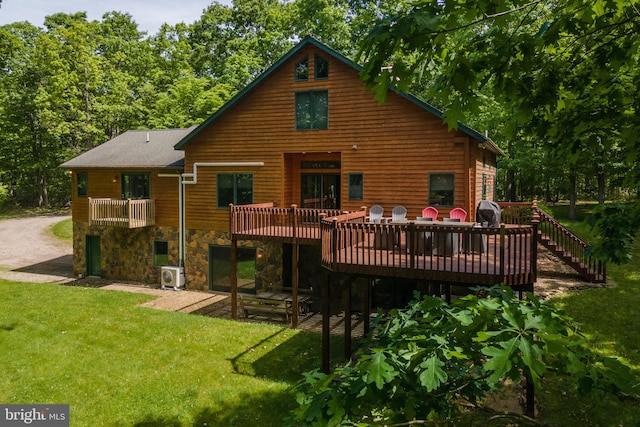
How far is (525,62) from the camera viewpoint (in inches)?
146

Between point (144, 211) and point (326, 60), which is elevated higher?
point (326, 60)

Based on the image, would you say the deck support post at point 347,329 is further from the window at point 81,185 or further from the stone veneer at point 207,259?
the window at point 81,185

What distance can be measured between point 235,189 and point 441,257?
31.9ft

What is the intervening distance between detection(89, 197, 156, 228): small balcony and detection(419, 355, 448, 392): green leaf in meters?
17.6

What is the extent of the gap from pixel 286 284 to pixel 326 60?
8.34 metres

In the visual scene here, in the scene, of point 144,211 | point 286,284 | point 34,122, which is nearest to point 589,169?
point 286,284

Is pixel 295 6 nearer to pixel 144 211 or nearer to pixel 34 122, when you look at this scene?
pixel 34 122

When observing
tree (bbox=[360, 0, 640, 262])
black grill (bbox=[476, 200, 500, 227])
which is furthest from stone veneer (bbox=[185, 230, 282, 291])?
tree (bbox=[360, 0, 640, 262])

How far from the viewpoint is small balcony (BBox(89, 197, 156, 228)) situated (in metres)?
18.2

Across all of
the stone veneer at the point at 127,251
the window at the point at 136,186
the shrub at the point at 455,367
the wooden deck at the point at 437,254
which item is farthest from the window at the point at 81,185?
the shrub at the point at 455,367

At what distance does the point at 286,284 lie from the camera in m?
16.9

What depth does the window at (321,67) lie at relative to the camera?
15586 millimetres

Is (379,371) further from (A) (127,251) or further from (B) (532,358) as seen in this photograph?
(A) (127,251)

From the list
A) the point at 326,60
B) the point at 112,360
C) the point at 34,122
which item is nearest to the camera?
the point at 112,360
